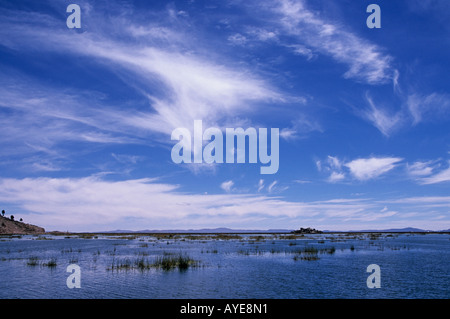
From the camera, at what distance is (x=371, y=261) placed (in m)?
49.4

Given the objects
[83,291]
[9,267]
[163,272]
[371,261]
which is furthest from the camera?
[371,261]

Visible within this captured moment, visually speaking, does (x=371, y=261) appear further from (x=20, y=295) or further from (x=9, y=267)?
(x=9, y=267)

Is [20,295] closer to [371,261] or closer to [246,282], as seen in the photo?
[246,282]
